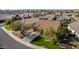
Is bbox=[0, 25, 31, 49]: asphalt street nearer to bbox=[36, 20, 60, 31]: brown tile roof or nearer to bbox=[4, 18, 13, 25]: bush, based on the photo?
bbox=[4, 18, 13, 25]: bush

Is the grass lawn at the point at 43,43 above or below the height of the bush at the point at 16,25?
below

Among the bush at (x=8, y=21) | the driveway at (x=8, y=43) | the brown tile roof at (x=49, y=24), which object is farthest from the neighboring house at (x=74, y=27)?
the bush at (x=8, y=21)

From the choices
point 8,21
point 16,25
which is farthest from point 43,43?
point 8,21

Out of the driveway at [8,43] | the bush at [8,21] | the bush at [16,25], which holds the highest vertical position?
the bush at [8,21]

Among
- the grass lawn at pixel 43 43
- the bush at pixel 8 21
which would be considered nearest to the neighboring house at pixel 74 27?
the grass lawn at pixel 43 43

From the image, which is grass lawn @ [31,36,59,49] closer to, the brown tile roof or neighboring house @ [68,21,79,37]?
the brown tile roof

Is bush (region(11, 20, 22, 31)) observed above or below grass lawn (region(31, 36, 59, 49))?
above

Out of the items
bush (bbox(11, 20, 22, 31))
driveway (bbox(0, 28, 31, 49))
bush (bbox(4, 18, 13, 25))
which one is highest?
bush (bbox(4, 18, 13, 25))

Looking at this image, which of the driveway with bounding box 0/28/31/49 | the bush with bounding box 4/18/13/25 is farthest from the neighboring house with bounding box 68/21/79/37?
the bush with bounding box 4/18/13/25

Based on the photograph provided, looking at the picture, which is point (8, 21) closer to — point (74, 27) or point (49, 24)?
point (49, 24)

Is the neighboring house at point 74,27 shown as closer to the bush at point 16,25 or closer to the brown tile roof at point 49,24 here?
the brown tile roof at point 49,24

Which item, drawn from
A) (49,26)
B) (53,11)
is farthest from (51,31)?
(53,11)

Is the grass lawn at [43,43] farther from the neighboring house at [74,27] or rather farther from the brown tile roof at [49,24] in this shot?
the neighboring house at [74,27]
